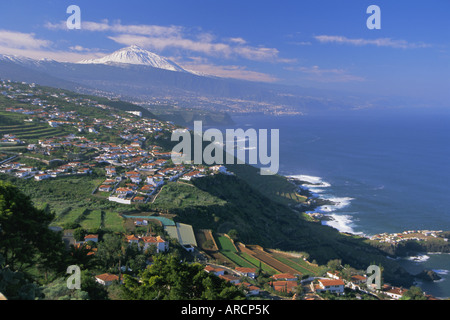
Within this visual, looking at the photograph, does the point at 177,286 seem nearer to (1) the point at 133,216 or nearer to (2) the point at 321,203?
(1) the point at 133,216

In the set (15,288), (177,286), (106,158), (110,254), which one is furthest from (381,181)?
(15,288)

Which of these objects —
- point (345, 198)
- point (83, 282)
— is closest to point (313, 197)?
point (345, 198)

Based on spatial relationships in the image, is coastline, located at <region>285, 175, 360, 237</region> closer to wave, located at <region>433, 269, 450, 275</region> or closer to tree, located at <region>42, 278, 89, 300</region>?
wave, located at <region>433, 269, 450, 275</region>

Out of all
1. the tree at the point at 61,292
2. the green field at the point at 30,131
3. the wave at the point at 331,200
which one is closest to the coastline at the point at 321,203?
the wave at the point at 331,200

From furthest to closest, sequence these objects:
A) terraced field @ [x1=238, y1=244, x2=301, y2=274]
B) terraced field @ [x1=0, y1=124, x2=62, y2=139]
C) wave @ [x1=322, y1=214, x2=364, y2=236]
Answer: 1. terraced field @ [x1=0, y1=124, x2=62, y2=139]
2. wave @ [x1=322, y1=214, x2=364, y2=236]
3. terraced field @ [x1=238, y1=244, x2=301, y2=274]

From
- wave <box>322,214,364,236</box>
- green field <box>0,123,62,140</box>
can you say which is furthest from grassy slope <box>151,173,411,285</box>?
green field <box>0,123,62,140</box>

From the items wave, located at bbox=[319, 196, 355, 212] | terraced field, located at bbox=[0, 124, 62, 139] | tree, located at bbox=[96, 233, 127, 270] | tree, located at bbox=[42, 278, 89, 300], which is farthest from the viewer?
wave, located at bbox=[319, 196, 355, 212]

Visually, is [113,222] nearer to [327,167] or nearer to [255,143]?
[327,167]
